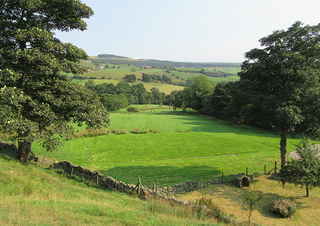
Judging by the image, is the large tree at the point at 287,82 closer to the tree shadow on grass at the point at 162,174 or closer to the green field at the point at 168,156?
the green field at the point at 168,156

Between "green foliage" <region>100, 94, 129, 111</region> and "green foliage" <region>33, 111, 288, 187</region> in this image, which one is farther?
"green foliage" <region>100, 94, 129, 111</region>

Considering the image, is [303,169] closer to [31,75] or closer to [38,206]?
[38,206]

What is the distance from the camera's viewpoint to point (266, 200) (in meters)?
15.8

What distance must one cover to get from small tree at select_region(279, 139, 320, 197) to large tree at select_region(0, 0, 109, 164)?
15.2 m

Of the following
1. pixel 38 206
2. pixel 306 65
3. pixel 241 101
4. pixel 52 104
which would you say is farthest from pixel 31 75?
pixel 306 65

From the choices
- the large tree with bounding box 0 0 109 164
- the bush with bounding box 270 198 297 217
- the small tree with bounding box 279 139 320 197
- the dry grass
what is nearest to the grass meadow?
the dry grass

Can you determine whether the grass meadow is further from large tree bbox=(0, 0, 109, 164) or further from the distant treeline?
the distant treeline

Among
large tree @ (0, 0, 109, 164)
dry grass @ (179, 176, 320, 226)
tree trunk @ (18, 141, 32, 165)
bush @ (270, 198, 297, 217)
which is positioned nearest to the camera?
large tree @ (0, 0, 109, 164)

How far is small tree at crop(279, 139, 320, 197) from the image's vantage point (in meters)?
14.5

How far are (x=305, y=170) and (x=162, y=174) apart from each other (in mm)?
12683

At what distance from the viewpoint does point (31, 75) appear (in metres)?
12.9

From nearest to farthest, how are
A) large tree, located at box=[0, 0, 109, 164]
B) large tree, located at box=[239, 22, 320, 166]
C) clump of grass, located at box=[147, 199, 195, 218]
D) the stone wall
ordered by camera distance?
clump of grass, located at box=[147, 199, 195, 218]
large tree, located at box=[0, 0, 109, 164]
the stone wall
large tree, located at box=[239, 22, 320, 166]

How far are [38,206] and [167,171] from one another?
14.8 m

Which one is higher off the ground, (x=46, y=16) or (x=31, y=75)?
(x=46, y=16)
